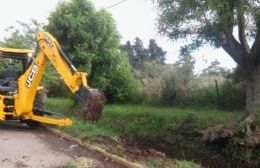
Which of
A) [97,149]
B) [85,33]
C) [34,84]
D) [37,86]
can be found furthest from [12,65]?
[97,149]

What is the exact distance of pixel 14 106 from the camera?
13727mm

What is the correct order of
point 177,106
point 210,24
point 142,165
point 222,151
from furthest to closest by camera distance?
point 177,106 → point 210,24 → point 222,151 → point 142,165

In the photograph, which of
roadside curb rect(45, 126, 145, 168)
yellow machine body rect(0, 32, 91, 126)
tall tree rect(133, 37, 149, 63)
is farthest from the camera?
tall tree rect(133, 37, 149, 63)

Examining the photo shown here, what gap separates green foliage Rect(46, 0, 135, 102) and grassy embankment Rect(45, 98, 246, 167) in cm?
248

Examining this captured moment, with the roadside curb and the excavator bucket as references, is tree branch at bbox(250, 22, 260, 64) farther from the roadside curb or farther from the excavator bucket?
the roadside curb

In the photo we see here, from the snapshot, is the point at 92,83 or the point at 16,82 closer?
the point at 16,82

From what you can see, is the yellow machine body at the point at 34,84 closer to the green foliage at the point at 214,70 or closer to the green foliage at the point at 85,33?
the green foliage at the point at 85,33

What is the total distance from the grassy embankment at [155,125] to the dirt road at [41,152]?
34.1 inches

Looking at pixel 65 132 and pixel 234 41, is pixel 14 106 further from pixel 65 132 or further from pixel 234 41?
pixel 234 41

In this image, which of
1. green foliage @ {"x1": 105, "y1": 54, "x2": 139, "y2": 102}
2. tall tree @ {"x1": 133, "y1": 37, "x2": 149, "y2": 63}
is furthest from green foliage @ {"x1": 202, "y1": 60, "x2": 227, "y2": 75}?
tall tree @ {"x1": 133, "y1": 37, "x2": 149, "y2": 63}

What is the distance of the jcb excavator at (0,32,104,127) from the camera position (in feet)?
37.6

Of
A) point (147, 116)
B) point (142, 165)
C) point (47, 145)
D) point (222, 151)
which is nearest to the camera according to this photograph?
point (142, 165)

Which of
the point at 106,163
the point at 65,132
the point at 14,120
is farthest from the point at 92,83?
the point at 106,163

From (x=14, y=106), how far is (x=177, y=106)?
8.12 meters
